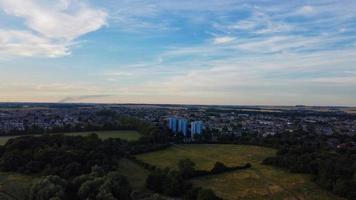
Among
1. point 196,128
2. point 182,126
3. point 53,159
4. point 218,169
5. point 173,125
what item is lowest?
point 218,169

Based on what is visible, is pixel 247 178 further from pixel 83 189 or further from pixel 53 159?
pixel 53 159

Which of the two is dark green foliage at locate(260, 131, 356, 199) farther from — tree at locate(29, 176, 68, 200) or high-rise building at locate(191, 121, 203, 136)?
high-rise building at locate(191, 121, 203, 136)

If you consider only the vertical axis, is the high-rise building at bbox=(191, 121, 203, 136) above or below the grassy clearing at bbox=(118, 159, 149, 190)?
above

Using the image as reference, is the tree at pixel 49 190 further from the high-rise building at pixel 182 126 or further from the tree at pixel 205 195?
the high-rise building at pixel 182 126

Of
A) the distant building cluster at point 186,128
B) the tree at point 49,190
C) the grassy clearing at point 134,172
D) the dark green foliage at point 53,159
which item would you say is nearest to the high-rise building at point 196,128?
the distant building cluster at point 186,128

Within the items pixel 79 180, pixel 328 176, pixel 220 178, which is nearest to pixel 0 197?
pixel 79 180

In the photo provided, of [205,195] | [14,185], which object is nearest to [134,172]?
[14,185]

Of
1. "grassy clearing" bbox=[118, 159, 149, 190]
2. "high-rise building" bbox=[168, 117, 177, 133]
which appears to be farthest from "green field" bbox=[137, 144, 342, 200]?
"high-rise building" bbox=[168, 117, 177, 133]
